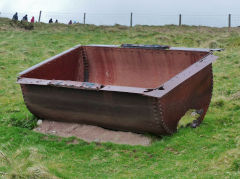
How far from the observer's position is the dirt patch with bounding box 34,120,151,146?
5.26 metres

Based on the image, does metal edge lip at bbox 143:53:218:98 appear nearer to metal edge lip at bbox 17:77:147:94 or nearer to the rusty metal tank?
the rusty metal tank

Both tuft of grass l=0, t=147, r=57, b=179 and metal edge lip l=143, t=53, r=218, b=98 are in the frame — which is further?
Result: metal edge lip l=143, t=53, r=218, b=98

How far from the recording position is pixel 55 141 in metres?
5.51

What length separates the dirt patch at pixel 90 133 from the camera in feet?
17.3

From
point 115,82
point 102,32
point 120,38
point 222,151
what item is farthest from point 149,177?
point 102,32

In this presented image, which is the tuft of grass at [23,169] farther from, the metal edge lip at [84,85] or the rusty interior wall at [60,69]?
the rusty interior wall at [60,69]

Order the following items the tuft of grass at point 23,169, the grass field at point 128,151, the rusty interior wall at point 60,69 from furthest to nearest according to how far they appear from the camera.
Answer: the rusty interior wall at point 60,69 → the grass field at point 128,151 → the tuft of grass at point 23,169

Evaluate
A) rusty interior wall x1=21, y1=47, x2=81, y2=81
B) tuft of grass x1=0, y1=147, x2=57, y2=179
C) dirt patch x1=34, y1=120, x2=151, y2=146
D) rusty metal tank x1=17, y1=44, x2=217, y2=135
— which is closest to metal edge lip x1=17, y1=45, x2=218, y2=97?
rusty metal tank x1=17, y1=44, x2=217, y2=135

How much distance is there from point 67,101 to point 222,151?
228 cm

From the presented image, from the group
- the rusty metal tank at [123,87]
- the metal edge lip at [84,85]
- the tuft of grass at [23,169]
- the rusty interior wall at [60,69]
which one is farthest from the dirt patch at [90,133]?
the tuft of grass at [23,169]

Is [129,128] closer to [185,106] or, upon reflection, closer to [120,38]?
[185,106]

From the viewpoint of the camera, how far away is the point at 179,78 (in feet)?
17.1

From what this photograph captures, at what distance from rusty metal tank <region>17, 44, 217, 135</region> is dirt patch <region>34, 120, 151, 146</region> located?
81 millimetres

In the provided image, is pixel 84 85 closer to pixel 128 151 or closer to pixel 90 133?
pixel 90 133
